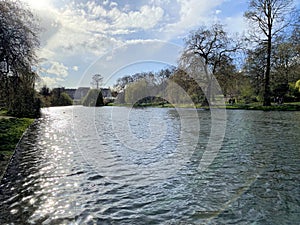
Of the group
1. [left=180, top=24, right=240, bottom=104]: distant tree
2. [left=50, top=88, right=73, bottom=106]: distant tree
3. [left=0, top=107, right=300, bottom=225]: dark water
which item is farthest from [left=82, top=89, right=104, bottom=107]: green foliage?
[left=0, top=107, right=300, bottom=225]: dark water

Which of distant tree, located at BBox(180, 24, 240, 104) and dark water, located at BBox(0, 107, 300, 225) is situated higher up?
distant tree, located at BBox(180, 24, 240, 104)

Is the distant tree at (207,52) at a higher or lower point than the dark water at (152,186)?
higher

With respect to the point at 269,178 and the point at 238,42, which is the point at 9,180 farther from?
the point at 238,42

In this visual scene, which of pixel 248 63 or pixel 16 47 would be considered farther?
pixel 248 63

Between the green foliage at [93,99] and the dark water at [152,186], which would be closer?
the dark water at [152,186]

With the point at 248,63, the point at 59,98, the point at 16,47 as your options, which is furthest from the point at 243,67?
the point at 59,98

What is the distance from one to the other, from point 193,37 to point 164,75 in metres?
16.9

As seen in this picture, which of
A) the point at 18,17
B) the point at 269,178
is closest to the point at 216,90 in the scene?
the point at 18,17

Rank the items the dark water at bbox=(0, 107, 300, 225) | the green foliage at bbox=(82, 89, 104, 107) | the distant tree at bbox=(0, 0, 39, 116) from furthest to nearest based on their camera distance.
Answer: the green foliage at bbox=(82, 89, 104, 107) → the distant tree at bbox=(0, 0, 39, 116) → the dark water at bbox=(0, 107, 300, 225)

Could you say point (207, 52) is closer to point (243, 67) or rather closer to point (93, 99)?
point (243, 67)

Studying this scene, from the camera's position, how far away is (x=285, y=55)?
3238 cm

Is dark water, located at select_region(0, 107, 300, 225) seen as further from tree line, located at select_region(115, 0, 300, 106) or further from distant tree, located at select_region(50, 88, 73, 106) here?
distant tree, located at select_region(50, 88, 73, 106)

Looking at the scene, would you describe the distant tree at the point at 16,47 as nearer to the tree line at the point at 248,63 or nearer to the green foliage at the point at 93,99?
the tree line at the point at 248,63

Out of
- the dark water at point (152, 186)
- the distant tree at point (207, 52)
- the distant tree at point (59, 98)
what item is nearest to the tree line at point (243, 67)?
the distant tree at point (207, 52)
